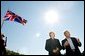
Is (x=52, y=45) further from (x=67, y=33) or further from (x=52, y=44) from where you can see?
(x=67, y=33)

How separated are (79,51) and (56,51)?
1096 mm

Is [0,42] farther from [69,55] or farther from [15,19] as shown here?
[15,19]

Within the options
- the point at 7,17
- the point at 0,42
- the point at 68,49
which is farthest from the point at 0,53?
the point at 7,17

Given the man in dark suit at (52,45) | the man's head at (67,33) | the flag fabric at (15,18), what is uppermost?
the flag fabric at (15,18)

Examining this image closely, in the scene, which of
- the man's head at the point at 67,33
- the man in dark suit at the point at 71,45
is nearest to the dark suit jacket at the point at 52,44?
the man in dark suit at the point at 71,45

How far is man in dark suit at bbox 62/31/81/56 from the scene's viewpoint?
31.5ft

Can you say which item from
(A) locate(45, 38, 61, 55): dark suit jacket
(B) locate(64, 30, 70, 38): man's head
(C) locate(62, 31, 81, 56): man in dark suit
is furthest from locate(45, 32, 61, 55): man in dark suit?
(B) locate(64, 30, 70, 38): man's head

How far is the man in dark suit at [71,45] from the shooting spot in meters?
9.59

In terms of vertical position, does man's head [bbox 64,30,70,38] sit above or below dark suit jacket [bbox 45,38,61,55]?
above

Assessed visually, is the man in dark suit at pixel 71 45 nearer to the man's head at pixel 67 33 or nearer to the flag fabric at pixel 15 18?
the man's head at pixel 67 33

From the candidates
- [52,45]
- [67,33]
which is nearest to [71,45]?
[67,33]

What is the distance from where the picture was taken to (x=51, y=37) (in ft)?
32.8

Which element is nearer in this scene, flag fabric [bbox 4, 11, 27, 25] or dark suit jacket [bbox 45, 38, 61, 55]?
dark suit jacket [bbox 45, 38, 61, 55]

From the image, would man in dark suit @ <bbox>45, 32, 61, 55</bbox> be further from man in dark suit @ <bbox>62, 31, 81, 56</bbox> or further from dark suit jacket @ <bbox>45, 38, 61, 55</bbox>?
man in dark suit @ <bbox>62, 31, 81, 56</bbox>
